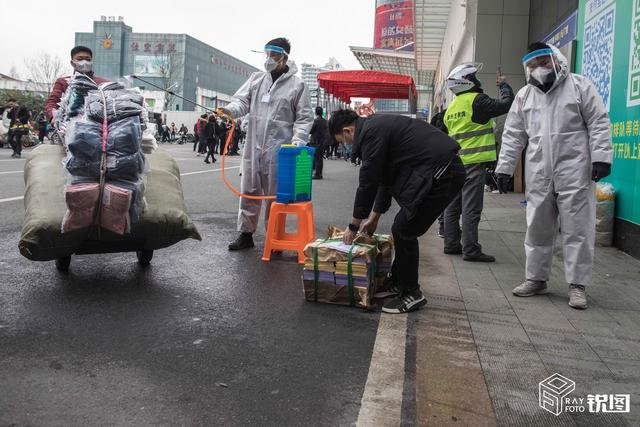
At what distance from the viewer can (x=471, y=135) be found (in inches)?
239

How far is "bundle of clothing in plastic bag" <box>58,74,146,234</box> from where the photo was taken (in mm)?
4207

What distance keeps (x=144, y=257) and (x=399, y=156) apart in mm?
2370

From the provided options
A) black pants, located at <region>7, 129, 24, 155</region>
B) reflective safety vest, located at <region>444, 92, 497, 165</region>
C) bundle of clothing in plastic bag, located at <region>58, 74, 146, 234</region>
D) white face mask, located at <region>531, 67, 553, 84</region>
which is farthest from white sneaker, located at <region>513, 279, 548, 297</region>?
black pants, located at <region>7, 129, 24, 155</region>

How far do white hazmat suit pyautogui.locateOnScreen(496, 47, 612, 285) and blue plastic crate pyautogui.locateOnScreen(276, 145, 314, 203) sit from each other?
1.94 meters

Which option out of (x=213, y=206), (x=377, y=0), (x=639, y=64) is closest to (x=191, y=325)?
(x=639, y=64)

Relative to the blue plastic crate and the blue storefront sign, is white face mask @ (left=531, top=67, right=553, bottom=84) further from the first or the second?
the blue storefront sign

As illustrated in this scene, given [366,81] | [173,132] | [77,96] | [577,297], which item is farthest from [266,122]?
[173,132]

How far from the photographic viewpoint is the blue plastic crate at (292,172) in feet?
18.0

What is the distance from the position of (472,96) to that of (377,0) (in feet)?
213

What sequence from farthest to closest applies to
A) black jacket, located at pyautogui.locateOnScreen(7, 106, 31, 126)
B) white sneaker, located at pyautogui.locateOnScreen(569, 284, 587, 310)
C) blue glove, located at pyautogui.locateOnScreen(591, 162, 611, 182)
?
black jacket, located at pyautogui.locateOnScreen(7, 106, 31, 126) < white sneaker, located at pyautogui.locateOnScreen(569, 284, 587, 310) < blue glove, located at pyautogui.locateOnScreen(591, 162, 611, 182)

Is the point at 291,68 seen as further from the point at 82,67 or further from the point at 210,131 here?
the point at 210,131

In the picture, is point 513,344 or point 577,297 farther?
point 577,297

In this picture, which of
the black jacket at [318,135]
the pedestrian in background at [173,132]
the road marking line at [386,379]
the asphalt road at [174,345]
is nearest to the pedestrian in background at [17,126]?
the black jacket at [318,135]

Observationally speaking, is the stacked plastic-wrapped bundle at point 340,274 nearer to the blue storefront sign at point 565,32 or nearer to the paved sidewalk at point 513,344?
the paved sidewalk at point 513,344
